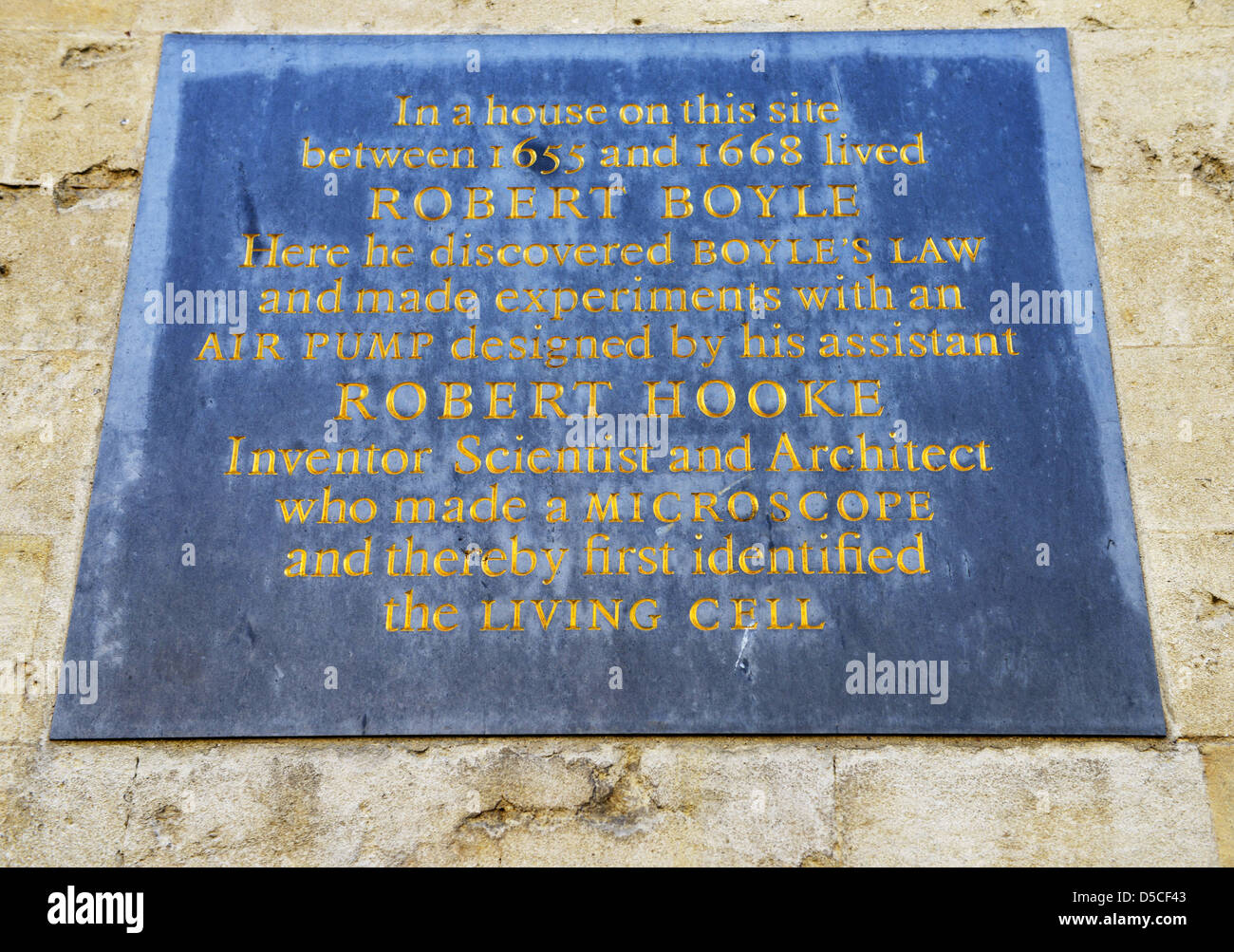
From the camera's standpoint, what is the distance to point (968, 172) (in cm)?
402

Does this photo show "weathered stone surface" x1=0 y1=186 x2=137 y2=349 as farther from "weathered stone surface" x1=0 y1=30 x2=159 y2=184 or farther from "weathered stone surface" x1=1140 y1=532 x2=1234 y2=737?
"weathered stone surface" x1=1140 y1=532 x2=1234 y2=737

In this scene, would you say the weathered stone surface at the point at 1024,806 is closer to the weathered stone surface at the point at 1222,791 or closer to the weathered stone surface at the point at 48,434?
the weathered stone surface at the point at 1222,791

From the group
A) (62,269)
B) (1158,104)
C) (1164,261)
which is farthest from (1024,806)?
(62,269)

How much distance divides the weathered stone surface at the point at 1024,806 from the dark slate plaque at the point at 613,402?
0.39 feet

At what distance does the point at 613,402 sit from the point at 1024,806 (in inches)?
81.6

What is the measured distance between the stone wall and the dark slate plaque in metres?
0.12

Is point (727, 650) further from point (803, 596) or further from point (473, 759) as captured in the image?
point (473, 759)

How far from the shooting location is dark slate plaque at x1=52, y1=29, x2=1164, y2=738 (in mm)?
3402

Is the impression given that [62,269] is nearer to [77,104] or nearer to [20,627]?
[77,104]

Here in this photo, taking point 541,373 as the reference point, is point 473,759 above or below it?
below

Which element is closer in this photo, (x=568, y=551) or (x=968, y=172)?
(x=568, y=551)

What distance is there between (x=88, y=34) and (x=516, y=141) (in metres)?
2.10

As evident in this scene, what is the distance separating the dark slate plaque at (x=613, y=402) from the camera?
3.40 meters

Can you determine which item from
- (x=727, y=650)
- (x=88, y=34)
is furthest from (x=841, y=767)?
(x=88, y=34)
